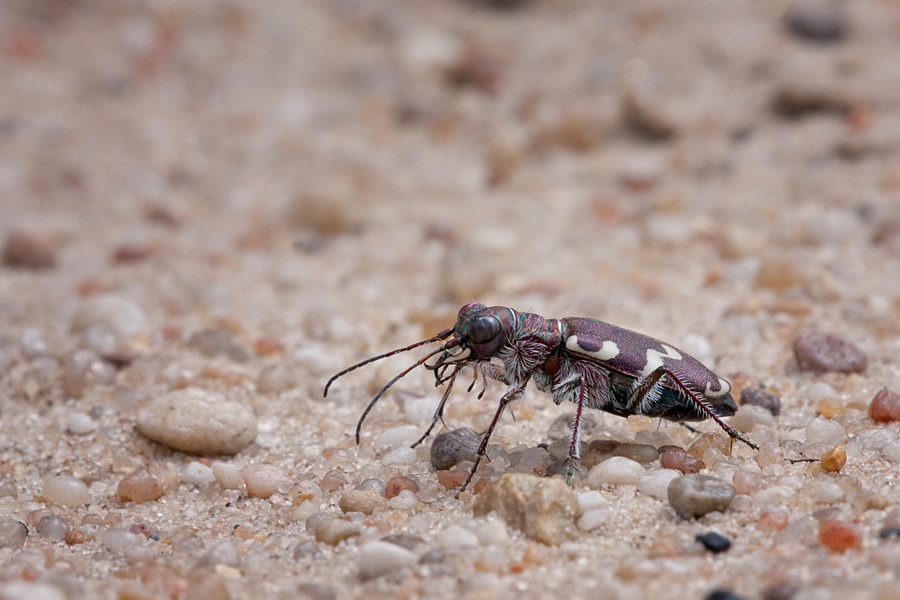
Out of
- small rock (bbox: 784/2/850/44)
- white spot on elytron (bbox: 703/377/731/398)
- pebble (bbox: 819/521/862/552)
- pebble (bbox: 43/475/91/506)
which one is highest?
small rock (bbox: 784/2/850/44)

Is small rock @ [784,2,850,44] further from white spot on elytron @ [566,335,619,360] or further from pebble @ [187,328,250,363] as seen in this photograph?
pebble @ [187,328,250,363]

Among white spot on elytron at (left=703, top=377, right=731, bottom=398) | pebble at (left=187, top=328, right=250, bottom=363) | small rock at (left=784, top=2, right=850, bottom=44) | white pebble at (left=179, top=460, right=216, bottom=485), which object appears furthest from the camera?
small rock at (left=784, top=2, right=850, bottom=44)

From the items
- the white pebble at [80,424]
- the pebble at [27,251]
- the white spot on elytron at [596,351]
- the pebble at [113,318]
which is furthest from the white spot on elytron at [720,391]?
the pebble at [27,251]

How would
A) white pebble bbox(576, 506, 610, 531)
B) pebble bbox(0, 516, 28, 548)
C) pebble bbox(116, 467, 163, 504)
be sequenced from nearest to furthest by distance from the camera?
white pebble bbox(576, 506, 610, 531), pebble bbox(0, 516, 28, 548), pebble bbox(116, 467, 163, 504)

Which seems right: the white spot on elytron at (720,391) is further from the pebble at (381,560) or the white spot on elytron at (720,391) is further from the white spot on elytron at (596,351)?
the pebble at (381,560)

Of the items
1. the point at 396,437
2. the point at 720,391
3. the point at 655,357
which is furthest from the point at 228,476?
the point at 720,391

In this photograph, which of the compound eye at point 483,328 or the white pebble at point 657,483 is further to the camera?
the compound eye at point 483,328

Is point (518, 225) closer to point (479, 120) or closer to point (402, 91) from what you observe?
point (479, 120)

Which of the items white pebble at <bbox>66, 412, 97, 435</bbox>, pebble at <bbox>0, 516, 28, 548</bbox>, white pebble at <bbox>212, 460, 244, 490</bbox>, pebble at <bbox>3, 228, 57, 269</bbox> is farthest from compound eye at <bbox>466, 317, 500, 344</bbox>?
pebble at <bbox>3, 228, 57, 269</bbox>
